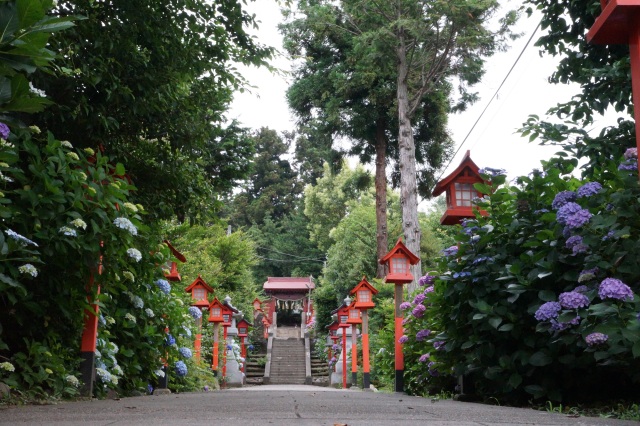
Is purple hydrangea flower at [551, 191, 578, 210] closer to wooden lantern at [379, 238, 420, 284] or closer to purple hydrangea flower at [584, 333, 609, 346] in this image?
purple hydrangea flower at [584, 333, 609, 346]

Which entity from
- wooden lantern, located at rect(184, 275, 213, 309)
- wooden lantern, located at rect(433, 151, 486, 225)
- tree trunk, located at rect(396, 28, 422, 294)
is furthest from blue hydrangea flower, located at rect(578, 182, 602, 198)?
wooden lantern, located at rect(184, 275, 213, 309)

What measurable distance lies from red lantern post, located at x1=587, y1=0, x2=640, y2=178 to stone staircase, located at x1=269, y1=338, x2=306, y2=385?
24204mm

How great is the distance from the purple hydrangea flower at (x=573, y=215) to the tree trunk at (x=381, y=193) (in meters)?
17.0

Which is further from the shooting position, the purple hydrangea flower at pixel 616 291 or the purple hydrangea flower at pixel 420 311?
the purple hydrangea flower at pixel 420 311

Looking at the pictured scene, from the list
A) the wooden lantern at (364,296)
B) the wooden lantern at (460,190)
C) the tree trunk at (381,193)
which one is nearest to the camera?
the wooden lantern at (460,190)

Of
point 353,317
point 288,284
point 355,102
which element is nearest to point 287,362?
point 355,102

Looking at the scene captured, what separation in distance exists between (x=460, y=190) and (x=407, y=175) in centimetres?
866

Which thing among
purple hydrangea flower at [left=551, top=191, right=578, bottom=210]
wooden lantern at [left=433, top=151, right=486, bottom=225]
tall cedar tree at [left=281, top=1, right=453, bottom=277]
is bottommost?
purple hydrangea flower at [left=551, top=191, right=578, bottom=210]

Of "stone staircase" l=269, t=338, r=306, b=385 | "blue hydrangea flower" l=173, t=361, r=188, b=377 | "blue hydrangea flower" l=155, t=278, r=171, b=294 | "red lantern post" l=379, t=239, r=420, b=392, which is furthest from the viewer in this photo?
"stone staircase" l=269, t=338, r=306, b=385

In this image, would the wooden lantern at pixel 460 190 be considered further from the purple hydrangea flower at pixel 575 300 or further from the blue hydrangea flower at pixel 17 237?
the blue hydrangea flower at pixel 17 237

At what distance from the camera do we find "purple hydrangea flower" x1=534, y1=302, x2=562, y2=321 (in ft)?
13.2

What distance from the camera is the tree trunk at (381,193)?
70.7 feet

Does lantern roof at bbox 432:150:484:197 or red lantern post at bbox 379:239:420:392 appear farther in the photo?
red lantern post at bbox 379:239:420:392

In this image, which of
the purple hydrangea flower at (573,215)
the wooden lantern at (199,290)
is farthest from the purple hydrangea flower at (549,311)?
the wooden lantern at (199,290)
